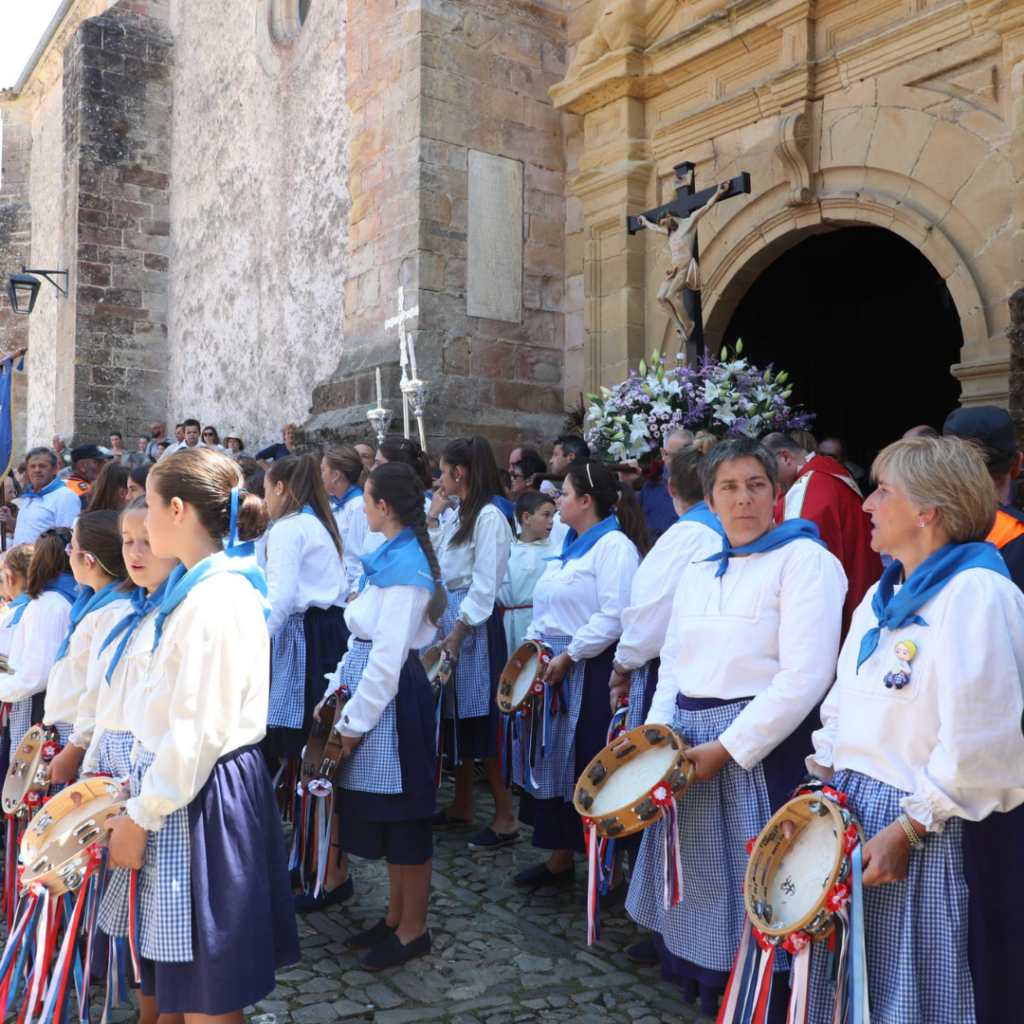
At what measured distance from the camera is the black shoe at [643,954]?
3504 mm

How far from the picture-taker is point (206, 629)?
235cm

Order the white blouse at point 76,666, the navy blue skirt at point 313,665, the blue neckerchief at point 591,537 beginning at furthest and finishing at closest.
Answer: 1. the navy blue skirt at point 313,665
2. the blue neckerchief at point 591,537
3. the white blouse at point 76,666

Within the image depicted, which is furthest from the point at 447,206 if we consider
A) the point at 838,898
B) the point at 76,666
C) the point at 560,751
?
the point at 838,898

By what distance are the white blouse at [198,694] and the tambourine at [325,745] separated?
1085mm

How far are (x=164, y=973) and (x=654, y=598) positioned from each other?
1.93 meters

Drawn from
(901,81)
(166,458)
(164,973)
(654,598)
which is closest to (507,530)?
(654,598)

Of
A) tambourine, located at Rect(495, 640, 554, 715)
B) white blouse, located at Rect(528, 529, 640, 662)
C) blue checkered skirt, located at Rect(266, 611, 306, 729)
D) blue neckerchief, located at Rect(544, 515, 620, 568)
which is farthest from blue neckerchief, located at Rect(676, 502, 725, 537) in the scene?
blue checkered skirt, located at Rect(266, 611, 306, 729)

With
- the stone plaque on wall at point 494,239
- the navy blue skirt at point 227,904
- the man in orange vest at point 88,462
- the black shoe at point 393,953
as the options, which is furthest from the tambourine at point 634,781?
the man in orange vest at point 88,462

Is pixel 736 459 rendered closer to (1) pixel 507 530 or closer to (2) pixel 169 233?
(1) pixel 507 530

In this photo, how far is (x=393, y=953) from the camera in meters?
3.49

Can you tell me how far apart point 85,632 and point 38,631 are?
714 millimetres

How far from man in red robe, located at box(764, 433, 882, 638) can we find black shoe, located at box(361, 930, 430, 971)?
6.92ft

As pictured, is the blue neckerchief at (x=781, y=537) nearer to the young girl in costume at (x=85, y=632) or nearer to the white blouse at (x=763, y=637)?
the white blouse at (x=763, y=637)

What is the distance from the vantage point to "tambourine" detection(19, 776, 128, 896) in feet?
7.73
